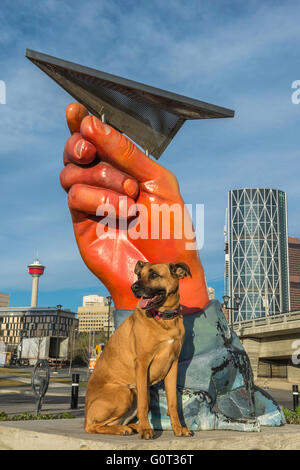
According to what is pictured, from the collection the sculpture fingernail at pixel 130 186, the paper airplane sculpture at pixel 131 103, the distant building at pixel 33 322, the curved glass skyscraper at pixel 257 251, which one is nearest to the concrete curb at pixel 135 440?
the sculpture fingernail at pixel 130 186

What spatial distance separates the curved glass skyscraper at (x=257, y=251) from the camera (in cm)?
15225

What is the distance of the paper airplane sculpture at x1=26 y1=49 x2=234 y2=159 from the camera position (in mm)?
6390

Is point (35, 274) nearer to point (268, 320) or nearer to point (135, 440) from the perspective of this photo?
point (268, 320)

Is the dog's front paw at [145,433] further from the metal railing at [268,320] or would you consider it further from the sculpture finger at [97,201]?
the metal railing at [268,320]

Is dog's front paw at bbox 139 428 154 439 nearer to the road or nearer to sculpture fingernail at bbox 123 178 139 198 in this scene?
sculpture fingernail at bbox 123 178 139 198

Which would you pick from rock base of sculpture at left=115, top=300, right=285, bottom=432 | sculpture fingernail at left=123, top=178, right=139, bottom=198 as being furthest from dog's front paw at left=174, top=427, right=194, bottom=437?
sculpture fingernail at left=123, top=178, right=139, bottom=198

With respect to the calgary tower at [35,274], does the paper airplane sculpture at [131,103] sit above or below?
below

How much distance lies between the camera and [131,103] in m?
6.97

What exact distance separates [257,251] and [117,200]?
15273 centimetres

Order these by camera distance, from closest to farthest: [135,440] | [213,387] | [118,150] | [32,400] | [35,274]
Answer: [135,440] < [213,387] < [118,150] < [32,400] < [35,274]

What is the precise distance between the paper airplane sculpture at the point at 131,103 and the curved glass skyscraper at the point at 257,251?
478 feet

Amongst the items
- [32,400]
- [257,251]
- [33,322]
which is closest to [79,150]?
[32,400]

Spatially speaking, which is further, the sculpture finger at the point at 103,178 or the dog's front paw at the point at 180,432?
the sculpture finger at the point at 103,178

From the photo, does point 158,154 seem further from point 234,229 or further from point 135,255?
point 234,229
